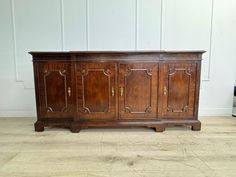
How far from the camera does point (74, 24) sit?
344 cm

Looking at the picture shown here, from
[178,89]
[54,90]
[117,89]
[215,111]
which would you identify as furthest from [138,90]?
[215,111]

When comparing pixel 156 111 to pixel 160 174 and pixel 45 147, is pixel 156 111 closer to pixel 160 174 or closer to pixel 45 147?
pixel 160 174

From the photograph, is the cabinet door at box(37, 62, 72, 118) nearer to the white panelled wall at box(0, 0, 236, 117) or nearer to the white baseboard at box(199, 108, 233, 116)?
the white panelled wall at box(0, 0, 236, 117)

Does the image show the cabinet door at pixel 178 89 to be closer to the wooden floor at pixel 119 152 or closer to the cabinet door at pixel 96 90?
the wooden floor at pixel 119 152

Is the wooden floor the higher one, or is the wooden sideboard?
the wooden sideboard

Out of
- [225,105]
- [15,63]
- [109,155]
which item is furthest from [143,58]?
[15,63]

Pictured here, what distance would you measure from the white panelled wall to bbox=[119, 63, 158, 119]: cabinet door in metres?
0.80

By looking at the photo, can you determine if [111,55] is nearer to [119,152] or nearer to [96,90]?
[96,90]

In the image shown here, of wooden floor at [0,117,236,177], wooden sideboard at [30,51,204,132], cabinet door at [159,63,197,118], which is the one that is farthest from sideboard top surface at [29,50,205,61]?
wooden floor at [0,117,236,177]

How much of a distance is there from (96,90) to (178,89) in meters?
1.02

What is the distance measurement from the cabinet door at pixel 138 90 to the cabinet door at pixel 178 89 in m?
0.11

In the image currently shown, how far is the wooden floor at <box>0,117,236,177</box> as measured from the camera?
1931mm

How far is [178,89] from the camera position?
286 centimetres

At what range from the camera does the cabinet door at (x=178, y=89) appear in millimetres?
2818
